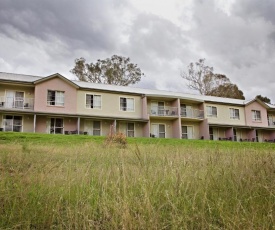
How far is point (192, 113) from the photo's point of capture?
32906 millimetres

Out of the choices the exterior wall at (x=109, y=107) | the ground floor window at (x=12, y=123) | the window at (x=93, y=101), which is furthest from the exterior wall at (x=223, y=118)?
the ground floor window at (x=12, y=123)

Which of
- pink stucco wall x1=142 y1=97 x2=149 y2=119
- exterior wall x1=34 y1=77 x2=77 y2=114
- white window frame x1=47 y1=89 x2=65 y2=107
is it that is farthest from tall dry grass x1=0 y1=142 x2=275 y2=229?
pink stucco wall x1=142 y1=97 x2=149 y2=119

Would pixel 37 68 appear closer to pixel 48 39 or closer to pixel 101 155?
pixel 48 39

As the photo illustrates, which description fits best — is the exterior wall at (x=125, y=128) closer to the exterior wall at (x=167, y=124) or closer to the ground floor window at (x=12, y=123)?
the exterior wall at (x=167, y=124)

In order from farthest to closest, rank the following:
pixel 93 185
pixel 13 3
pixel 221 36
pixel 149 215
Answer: pixel 221 36
pixel 13 3
pixel 93 185
pixel 149 215

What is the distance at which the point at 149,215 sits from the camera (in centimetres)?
299

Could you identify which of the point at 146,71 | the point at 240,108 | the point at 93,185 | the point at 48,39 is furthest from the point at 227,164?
the point at 146,71

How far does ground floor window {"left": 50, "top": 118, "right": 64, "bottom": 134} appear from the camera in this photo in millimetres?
26458

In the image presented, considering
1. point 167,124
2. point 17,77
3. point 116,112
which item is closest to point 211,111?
point 167,124

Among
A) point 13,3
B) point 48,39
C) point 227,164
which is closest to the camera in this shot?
point 227,164

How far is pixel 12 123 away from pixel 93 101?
27.0ft

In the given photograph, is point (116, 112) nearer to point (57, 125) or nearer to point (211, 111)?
point (57, 125)

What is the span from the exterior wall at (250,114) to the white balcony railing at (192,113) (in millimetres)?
8038

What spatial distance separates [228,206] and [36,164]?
360 cm
